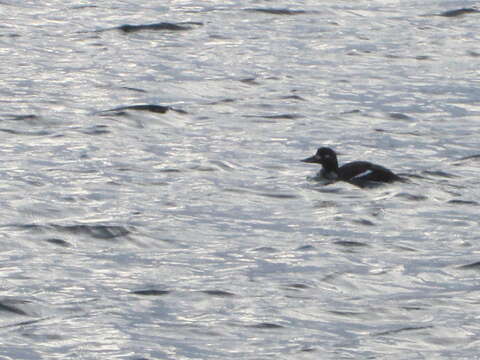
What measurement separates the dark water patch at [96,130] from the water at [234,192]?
0.17 feet

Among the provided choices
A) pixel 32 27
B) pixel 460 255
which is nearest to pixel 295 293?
pixel 460 255

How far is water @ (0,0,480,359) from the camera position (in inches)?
481

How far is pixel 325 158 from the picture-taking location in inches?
711

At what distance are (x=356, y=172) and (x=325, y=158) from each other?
2.00ft

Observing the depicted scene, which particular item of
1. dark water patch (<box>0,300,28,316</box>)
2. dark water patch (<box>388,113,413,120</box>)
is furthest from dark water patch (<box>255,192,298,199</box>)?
dark water patch (<box>388,113,413,120</box>)

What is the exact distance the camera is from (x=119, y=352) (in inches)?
453

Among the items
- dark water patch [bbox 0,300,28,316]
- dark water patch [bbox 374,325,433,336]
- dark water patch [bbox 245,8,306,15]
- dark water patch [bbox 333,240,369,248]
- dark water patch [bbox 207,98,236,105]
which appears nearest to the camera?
dark water patch [bbox 374,325,433,336]

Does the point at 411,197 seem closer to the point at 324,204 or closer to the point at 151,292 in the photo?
the point at 324,204

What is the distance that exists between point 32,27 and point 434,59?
24.0ft

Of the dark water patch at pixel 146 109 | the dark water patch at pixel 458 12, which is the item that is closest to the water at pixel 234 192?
the dark water patch at pixel 146 109

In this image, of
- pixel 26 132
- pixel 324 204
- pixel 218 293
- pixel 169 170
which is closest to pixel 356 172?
pixel 324 204

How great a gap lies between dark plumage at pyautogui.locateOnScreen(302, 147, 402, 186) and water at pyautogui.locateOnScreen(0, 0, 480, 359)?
128 mm

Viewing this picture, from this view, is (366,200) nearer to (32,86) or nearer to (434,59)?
(32,86)

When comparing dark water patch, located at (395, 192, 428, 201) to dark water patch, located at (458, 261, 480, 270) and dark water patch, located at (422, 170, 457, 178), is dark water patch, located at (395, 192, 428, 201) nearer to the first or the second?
dark water patch, located at (422, 170, 457, 178)
